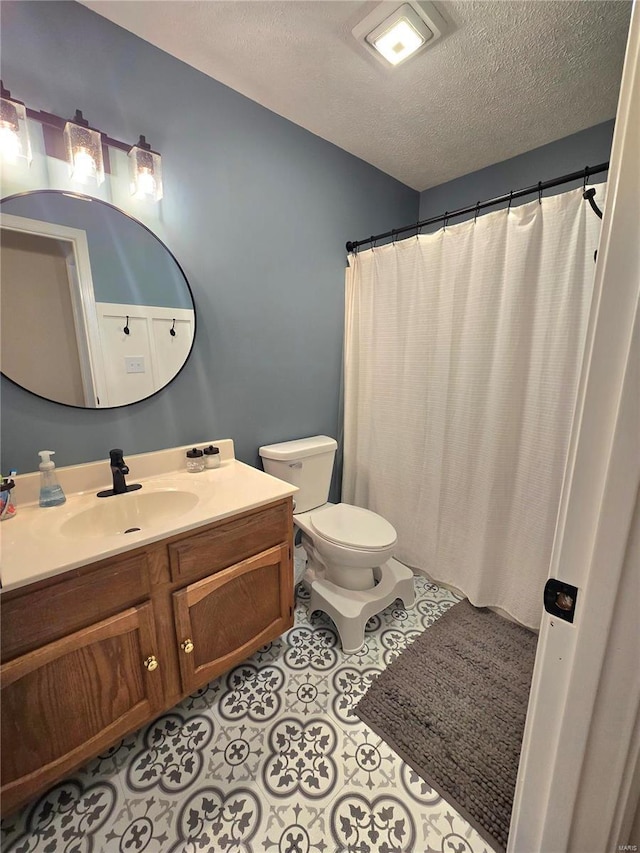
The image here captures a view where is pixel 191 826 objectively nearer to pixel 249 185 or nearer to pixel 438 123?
pixel 249 185

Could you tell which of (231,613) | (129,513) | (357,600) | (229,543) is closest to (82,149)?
(129,513)

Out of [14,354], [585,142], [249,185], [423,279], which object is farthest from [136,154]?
[585,142]

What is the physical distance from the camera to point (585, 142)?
1.70 m

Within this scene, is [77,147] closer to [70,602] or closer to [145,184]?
[145,184]

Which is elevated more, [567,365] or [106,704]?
[567,365]

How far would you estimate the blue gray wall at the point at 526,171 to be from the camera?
1685 mm

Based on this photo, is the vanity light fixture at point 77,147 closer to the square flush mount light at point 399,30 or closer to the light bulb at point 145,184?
the light bulb at point 145,184

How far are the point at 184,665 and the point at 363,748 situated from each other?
0.66m

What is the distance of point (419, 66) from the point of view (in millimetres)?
1346

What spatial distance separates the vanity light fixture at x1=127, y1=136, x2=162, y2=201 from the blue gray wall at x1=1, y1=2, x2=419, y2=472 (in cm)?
7

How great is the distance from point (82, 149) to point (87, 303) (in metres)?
0.49

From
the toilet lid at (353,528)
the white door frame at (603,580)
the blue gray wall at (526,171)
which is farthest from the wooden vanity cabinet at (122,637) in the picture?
the blue gray wall at (526,171)

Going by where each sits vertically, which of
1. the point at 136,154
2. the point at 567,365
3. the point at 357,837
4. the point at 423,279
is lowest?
the point at 357,837

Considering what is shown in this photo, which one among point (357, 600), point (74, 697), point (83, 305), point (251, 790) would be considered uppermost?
point (83, 305)
